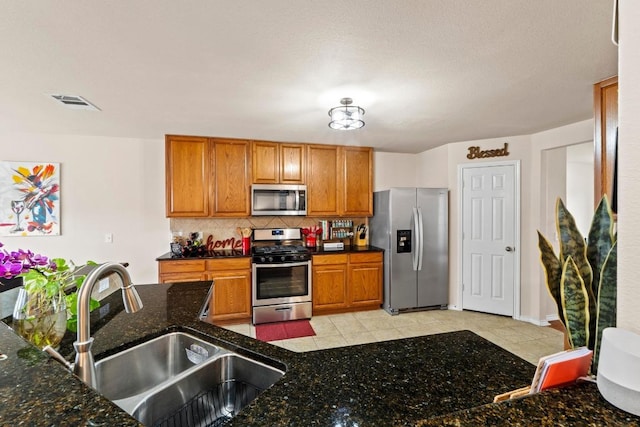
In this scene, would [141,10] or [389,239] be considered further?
[389,239]

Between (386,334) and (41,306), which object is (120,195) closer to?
(41,306)

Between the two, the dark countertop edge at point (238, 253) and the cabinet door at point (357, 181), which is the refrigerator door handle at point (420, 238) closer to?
the dark countertop edge at point (238, 253)

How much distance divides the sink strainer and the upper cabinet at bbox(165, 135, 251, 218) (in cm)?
288

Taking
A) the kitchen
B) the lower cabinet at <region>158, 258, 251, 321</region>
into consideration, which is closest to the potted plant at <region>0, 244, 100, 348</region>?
the lower cabinet at <region>158, 258, 251, 321</region>

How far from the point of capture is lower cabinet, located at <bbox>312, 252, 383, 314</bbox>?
3795 mm

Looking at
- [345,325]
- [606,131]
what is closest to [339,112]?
[606,131]

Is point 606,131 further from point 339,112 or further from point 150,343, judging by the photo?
point 150,343

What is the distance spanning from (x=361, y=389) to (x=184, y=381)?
0.66 meters

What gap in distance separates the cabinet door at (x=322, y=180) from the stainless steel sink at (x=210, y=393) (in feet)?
9.86

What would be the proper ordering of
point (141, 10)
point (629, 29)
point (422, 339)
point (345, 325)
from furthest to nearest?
1. point (345, 325)
2. point (141, 10)
3. point (422, 339)
4. point (629, 29)

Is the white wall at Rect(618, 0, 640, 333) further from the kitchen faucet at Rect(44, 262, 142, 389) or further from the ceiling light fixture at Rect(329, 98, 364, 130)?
the ceiling light fixture at Rect(329, 98, 364, 130)

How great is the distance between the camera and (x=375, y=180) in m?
4.62

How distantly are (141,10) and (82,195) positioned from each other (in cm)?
317

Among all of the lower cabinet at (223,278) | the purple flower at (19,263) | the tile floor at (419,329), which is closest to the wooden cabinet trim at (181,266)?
the lower cabinet at (223,278)
